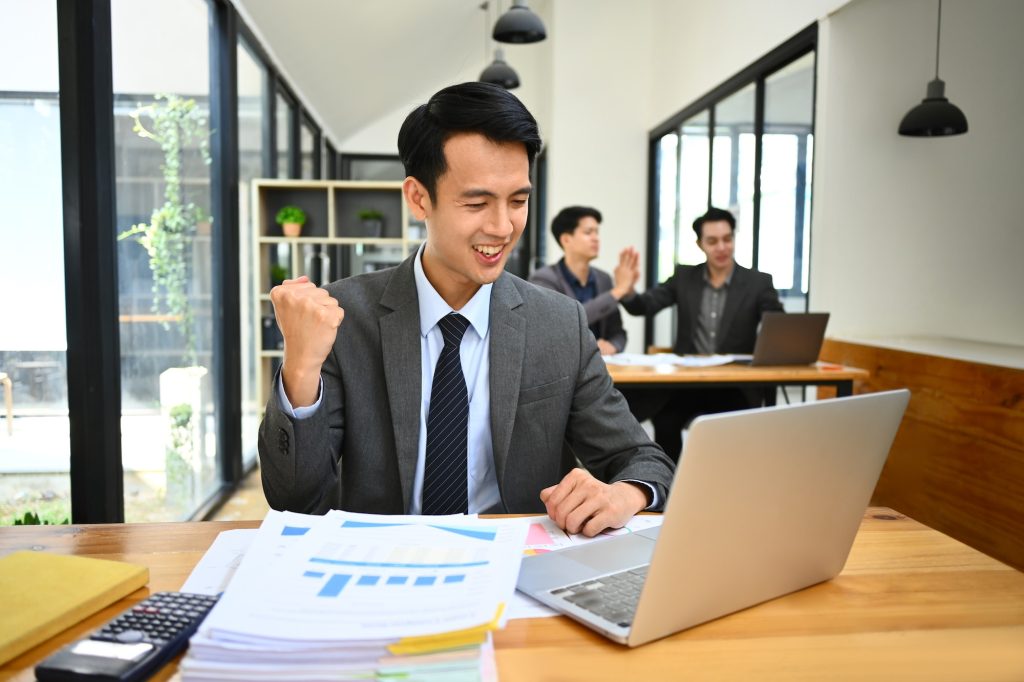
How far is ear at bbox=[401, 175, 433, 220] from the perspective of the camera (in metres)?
1.48

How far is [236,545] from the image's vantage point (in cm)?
102

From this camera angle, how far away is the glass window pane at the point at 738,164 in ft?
17.0

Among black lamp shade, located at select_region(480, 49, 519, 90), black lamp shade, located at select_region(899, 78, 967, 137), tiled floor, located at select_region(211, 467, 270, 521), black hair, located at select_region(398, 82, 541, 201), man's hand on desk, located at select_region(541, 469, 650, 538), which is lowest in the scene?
tiled floor, located at select_region(211, 467, 270, 521)

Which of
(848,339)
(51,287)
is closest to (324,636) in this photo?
(51,287)

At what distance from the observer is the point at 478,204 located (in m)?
1.41

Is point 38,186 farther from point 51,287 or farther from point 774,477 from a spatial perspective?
point 774,477

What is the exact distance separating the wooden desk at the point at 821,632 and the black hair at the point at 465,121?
72 centimetres

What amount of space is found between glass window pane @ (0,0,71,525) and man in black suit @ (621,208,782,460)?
230 cm

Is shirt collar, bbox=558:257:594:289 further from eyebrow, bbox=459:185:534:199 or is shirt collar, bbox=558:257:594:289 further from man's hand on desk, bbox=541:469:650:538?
man's hand on desk, bbox=541:469:650:538

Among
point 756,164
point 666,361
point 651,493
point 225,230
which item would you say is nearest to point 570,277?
point 666,361

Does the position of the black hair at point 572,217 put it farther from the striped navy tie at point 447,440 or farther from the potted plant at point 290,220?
the striped navy tie at point 447,440

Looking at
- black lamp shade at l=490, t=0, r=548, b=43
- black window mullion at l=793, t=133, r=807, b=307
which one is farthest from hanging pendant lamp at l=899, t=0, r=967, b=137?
black lamp shade at l=490, t=0, r=548, b=43

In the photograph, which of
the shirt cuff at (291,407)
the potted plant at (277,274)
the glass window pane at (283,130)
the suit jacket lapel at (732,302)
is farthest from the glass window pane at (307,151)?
the shirt cuff at (291,407)

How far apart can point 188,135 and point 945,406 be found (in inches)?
131
